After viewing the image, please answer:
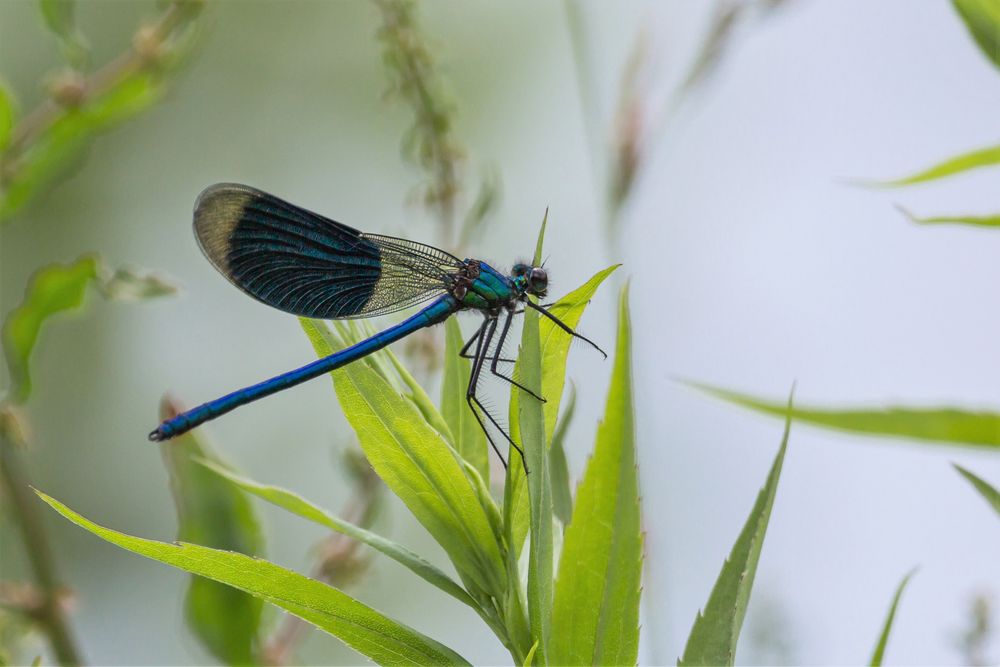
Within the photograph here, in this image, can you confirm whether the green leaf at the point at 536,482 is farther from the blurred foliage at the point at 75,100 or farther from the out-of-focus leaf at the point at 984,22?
the blurred foliage at the point at 75,100

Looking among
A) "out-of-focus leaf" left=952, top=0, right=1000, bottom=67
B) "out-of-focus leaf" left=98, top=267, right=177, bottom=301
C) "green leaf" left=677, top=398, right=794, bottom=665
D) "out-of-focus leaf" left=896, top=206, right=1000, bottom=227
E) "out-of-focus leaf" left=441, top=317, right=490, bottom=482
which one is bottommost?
"green leaf" left=677, top=398, right=794, bottom=665

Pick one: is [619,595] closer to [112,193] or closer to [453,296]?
[453,296]

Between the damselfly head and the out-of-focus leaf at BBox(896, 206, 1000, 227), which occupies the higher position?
the damselfly head

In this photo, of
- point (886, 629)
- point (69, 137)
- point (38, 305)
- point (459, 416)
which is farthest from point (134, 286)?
point (886, 629)

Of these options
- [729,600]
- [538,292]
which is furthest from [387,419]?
[538,292]

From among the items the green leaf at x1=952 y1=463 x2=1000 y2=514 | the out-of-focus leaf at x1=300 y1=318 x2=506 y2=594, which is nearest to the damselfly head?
the out-of-focus leaf at x1=300 y1=318 x2=506 y2=594

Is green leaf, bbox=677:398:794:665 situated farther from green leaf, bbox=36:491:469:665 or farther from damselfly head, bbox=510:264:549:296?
damselfly head, bbox=510:264:549:296

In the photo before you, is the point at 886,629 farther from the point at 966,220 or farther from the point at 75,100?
the point at 75,100
